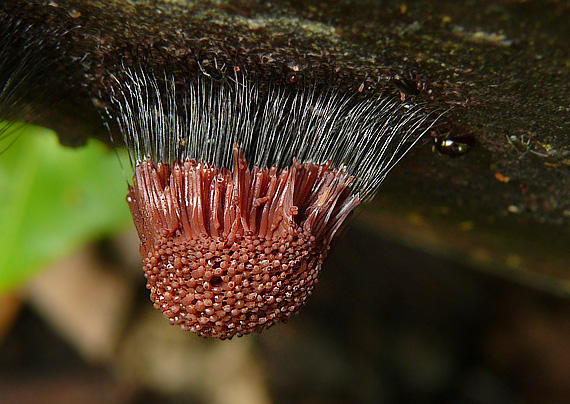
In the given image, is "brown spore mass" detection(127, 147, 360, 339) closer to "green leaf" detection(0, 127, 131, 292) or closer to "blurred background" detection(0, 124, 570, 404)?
"green leaf" detection(0, 127, 131, 292)

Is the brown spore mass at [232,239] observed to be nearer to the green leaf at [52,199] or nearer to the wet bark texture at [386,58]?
the wet bark texture at [386,58]

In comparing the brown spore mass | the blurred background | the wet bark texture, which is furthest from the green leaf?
the brown spore mass

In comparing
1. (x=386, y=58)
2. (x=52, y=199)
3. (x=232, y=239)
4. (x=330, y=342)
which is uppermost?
(x=386, y=58)

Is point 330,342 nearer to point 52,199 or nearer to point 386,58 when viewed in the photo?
point 52,199

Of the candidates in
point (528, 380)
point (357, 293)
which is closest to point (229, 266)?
point (357, 293)

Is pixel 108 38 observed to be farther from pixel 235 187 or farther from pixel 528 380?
pixel 528 380

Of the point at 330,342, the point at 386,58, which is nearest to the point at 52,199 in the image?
the point at 330,342
